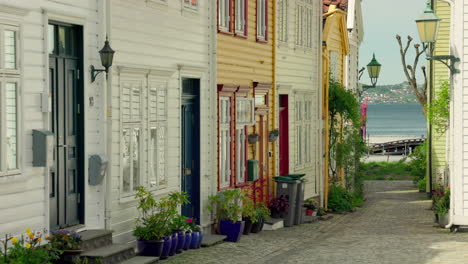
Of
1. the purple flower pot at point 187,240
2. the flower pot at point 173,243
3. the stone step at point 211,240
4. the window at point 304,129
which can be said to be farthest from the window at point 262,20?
the flower pot at point 173,243

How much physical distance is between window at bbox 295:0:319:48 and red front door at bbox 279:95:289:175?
1.69m

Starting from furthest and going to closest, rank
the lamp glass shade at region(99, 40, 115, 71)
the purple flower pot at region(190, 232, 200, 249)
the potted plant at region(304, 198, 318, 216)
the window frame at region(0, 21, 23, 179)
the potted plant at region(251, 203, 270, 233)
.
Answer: the potted plant at region(304, 198, 318, 216), the potted plant at region(251, 203, 270, 233), the purple flower pot at region(190, 232, 200, 249), the lamp glass shade at region(99, 40, 115, 71), the window frame at region(0, 21, 23, 179)

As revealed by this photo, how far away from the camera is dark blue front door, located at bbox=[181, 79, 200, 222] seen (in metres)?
15.0

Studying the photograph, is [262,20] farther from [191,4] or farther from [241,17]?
[191,4]

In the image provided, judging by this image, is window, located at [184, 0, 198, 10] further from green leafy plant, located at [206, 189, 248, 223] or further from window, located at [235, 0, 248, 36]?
green leafy plant, located at [206, 189, 248, 223]

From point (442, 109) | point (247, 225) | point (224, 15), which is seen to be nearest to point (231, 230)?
point (247, 225)

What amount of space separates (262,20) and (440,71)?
750cm

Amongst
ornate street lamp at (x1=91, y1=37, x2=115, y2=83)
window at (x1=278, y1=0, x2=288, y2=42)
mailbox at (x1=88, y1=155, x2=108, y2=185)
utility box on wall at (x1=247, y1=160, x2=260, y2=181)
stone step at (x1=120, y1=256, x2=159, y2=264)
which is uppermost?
window at (x1=278, y1=0, x2=288, y2=42)

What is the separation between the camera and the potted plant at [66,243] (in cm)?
1005

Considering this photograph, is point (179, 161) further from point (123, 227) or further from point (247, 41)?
point (247, 41)

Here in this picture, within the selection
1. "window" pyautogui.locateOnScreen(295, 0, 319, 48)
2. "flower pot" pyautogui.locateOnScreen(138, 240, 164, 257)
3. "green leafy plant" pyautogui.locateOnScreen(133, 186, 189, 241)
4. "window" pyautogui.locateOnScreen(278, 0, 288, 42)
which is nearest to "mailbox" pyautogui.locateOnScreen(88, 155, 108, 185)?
"green leafy plant" pyautogui.locateOnScreen(133, 186, 189, 241)

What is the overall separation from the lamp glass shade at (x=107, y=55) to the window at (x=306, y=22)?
35.0ft

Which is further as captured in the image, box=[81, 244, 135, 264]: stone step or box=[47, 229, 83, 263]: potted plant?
box=[81, 244, 135, 264]: stone step

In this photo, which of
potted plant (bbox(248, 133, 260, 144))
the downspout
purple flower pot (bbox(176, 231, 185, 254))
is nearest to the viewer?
the downspout
